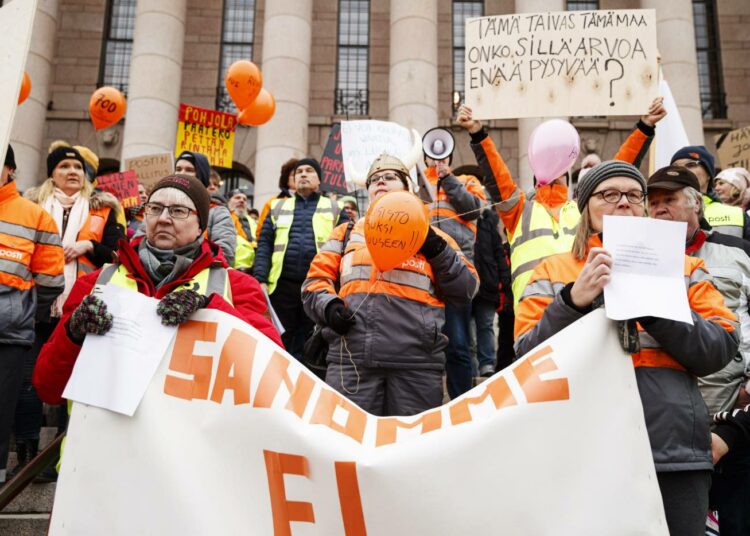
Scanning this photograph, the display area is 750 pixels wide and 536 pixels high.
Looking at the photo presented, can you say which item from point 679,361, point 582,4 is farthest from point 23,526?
point 582,4

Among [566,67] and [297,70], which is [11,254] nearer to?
[566,67]

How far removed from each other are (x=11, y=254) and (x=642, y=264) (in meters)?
3.56

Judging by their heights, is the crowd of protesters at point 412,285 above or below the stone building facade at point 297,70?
below

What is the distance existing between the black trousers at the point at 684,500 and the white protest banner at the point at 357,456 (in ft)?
0.69

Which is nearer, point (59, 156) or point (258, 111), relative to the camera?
point (59, 156)

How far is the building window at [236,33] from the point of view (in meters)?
19.3

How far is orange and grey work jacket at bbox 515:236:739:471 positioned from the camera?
249 cm

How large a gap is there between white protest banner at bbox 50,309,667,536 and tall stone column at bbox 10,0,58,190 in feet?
46.1

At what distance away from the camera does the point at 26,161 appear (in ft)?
50.9

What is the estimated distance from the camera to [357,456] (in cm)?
240

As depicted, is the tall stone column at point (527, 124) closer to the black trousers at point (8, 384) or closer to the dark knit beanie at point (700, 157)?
the dark knit beanie at point (700, 157)

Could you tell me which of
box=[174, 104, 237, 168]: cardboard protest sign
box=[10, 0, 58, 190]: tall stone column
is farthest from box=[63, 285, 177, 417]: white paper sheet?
box=[10, 0, 58, 190]: tall stone column

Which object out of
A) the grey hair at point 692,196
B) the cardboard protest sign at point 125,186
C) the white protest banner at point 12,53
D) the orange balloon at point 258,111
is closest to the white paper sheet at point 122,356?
the white protest banner at point 12,53

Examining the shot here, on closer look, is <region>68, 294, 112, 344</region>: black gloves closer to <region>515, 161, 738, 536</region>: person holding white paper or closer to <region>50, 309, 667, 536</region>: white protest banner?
<region>50, 309, 667, 536</region>: white protest banner
